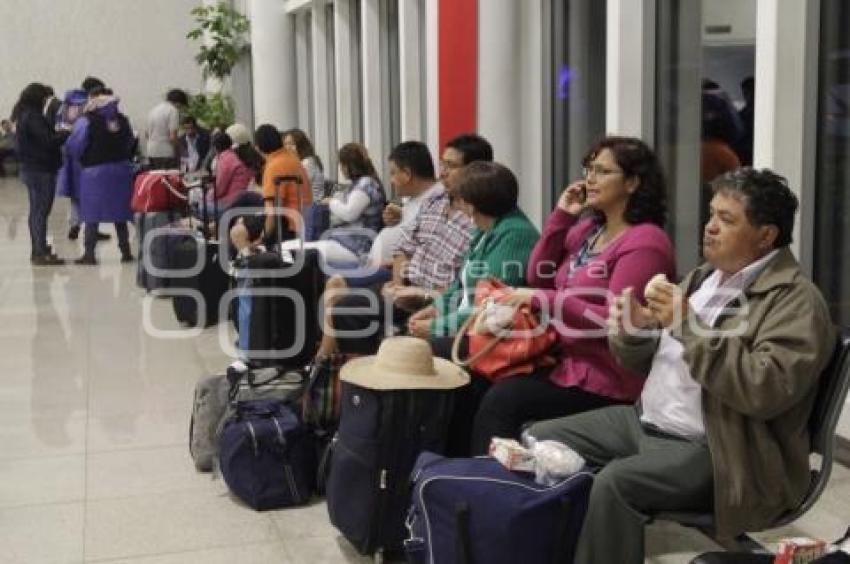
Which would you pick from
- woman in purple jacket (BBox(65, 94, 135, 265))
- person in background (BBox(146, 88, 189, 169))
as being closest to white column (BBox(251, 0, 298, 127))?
person in background (BBox(146, 88, 189, 169))

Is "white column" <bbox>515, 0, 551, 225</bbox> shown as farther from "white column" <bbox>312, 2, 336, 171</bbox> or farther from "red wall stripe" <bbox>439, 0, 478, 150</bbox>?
"white column" <bbox>312, 2, 336, 171</bbox>

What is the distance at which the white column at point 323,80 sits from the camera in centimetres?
1248

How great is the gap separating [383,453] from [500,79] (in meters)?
3.72

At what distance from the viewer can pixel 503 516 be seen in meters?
2.69

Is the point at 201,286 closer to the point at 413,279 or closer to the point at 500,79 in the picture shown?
the point at 500,79

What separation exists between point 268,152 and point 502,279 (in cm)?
417

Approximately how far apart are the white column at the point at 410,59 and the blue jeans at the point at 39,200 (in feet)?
13.1

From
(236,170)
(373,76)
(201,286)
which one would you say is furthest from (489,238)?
(373,76)

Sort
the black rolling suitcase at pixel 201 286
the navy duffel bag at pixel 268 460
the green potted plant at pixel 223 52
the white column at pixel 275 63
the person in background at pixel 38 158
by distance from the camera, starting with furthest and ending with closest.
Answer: the green potted plant at pixel 223 52 → the white column at pixel 275 63 → the person in background at pixel 38 158 → the black rolling suitcase at pixel 201 286 → the navy duffel bag at pixel 268 460

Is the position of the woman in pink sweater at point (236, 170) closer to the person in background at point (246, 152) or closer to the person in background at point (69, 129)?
the person in background at point (246, 152)

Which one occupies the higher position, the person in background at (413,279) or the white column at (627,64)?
the white column at (627,64)

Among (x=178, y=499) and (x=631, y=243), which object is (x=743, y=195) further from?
(x=178, y=499)

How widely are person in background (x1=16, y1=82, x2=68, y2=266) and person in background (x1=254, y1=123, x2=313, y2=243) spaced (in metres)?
3.51

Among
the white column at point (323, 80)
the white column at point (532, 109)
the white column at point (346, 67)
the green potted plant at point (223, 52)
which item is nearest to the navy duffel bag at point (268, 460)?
the white column at point (532, 109)
